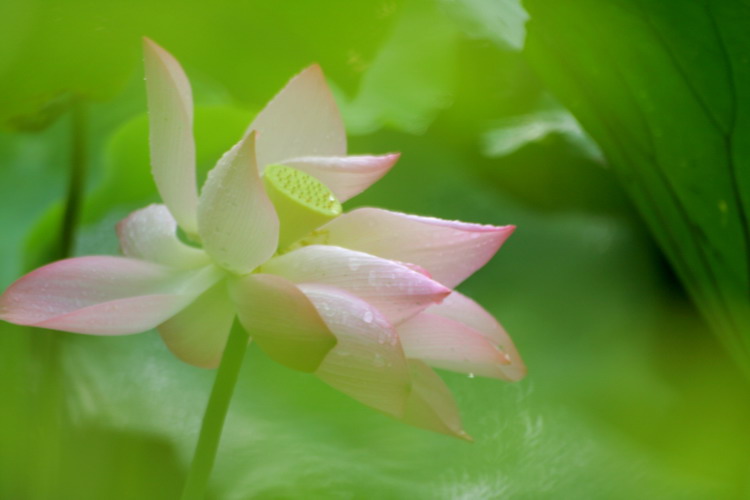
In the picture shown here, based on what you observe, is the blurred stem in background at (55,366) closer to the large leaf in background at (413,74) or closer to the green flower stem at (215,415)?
the green flower stem at (215,415)

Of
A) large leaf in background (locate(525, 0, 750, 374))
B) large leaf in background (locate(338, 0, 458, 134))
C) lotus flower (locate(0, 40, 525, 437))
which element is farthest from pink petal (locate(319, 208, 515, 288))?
large leaf in background (locate(338, 0, 458, 134))

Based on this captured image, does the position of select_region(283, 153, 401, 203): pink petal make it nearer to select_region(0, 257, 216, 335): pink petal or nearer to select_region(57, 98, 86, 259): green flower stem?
select_region(0, 257, 216, 335): pink petal

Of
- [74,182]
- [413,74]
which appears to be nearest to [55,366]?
[74,182]

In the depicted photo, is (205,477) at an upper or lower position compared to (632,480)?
upper

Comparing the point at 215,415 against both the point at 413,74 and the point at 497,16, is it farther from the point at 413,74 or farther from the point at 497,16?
the point at 413,74

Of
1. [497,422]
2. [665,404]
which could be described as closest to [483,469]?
[497,422]

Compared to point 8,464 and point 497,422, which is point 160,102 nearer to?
point 8,464
